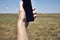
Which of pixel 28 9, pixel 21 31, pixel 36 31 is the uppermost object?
pixel 28 9

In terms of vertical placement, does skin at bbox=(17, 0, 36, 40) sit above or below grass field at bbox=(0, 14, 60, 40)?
above

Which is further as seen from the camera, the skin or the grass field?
the grass field

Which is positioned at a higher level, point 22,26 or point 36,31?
point 22,26

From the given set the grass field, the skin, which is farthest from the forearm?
the grass field

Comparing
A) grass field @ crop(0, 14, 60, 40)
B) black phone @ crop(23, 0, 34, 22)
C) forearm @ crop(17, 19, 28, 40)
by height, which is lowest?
grass field @ crop(0, 14, 60, 40)

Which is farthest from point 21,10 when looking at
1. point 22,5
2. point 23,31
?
point 23,31

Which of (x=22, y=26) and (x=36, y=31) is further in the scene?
(x=36, y=31)

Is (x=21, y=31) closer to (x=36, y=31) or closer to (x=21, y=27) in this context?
(x=21, y=27)

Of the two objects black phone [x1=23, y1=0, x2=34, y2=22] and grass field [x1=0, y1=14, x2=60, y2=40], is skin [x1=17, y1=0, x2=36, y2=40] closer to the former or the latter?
black phone [x1=23, y1=0, x2=34, y2=22]

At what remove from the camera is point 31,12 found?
1.20 metres

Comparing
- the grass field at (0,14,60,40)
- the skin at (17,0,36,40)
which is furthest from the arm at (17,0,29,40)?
the grass field at (0,14,60,40)

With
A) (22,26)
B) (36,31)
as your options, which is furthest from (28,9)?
(36,31)

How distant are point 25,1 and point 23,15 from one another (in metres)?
0.09

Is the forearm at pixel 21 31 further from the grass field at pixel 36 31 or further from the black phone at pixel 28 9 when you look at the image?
the grass field at pixel 36 31
